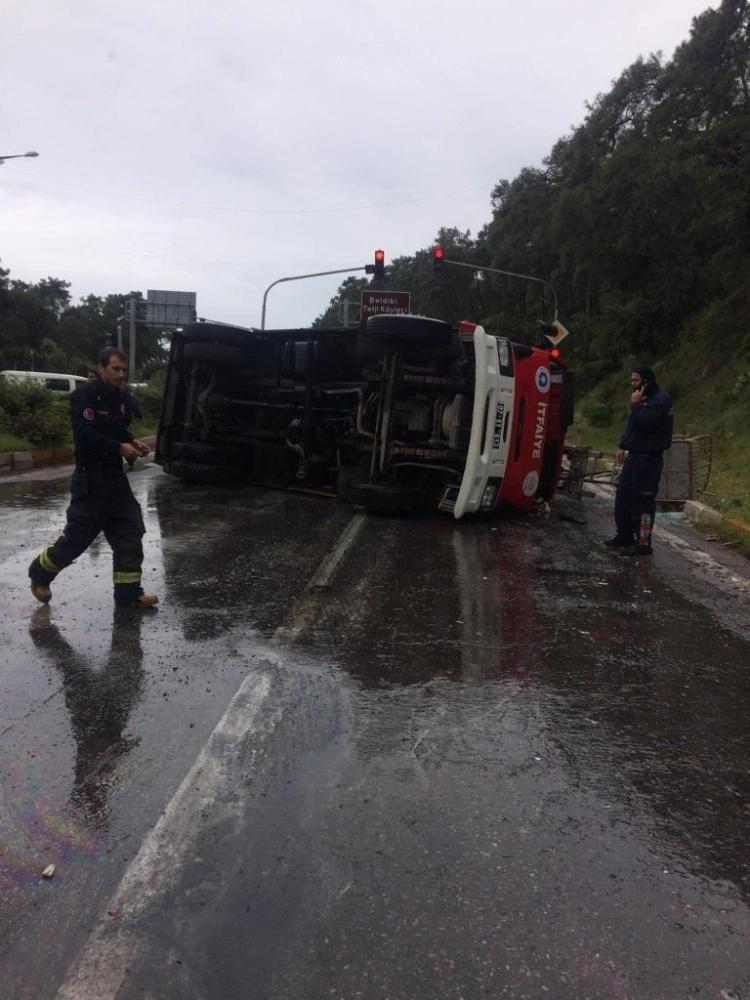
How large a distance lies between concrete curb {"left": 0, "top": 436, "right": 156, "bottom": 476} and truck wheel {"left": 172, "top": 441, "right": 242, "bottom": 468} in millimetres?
3610

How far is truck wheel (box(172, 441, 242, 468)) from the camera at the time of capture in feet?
35.1

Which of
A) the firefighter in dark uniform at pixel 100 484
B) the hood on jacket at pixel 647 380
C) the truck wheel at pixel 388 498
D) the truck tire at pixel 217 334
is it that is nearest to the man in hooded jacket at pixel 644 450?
the hood on jacket at pixel 647 380

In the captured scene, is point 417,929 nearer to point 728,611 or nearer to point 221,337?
point 728,611

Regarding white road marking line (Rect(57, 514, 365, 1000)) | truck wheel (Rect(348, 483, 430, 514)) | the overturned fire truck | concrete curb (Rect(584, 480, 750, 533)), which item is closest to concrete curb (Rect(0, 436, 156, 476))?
the overturned fire truck

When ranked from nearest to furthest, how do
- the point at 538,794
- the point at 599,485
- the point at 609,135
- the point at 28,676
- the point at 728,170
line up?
Result: the point at 538,794
the point at 28,676
the point at 599,485
the point at 728,170
the point at 609,135

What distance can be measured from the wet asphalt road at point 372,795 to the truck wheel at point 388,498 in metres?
2.96

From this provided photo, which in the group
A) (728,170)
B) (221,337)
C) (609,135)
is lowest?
(221,337)

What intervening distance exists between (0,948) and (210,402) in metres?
9.09

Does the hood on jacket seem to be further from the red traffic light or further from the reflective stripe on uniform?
the red traffic light

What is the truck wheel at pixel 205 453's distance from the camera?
10703mm

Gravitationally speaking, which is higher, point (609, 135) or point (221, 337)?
point (609, 135)

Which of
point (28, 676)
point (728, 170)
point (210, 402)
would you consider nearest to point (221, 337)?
point (210, 402)

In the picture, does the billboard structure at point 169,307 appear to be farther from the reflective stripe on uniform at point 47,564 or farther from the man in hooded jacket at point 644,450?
the reflective stripe on uniform at point 47,564

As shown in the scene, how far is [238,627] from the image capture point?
461cm
